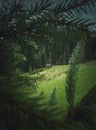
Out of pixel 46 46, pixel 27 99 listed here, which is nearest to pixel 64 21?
pixel 46 46

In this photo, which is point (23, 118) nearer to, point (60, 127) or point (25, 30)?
point (60, 127)

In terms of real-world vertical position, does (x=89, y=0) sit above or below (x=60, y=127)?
above

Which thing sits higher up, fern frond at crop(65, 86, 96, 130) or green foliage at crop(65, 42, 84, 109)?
green foliage at crop(65, 42, 84, 109)

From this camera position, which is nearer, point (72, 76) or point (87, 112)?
point (87, 112)

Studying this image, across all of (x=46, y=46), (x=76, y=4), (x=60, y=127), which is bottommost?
(x=60, y=127)

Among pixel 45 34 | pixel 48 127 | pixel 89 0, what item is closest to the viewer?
pixel 48 127

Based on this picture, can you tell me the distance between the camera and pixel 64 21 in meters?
0.82

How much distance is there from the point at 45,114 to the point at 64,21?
0.55 metres

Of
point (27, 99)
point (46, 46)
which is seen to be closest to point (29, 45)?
point (46, 46)

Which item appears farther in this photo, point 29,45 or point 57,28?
point 29,45

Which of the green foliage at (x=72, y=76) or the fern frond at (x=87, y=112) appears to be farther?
the green foliage at (x=72, y=76)

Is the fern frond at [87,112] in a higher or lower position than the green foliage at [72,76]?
lower

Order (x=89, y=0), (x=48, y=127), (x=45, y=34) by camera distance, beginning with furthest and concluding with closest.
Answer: (x=45, y=34) < (x=89, y=0) < (x=48, y=127)

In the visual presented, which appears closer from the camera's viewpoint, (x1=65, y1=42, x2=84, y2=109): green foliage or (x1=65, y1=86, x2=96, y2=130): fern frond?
(x1=65, y1=86, x2=96, y2=130): fern frond
